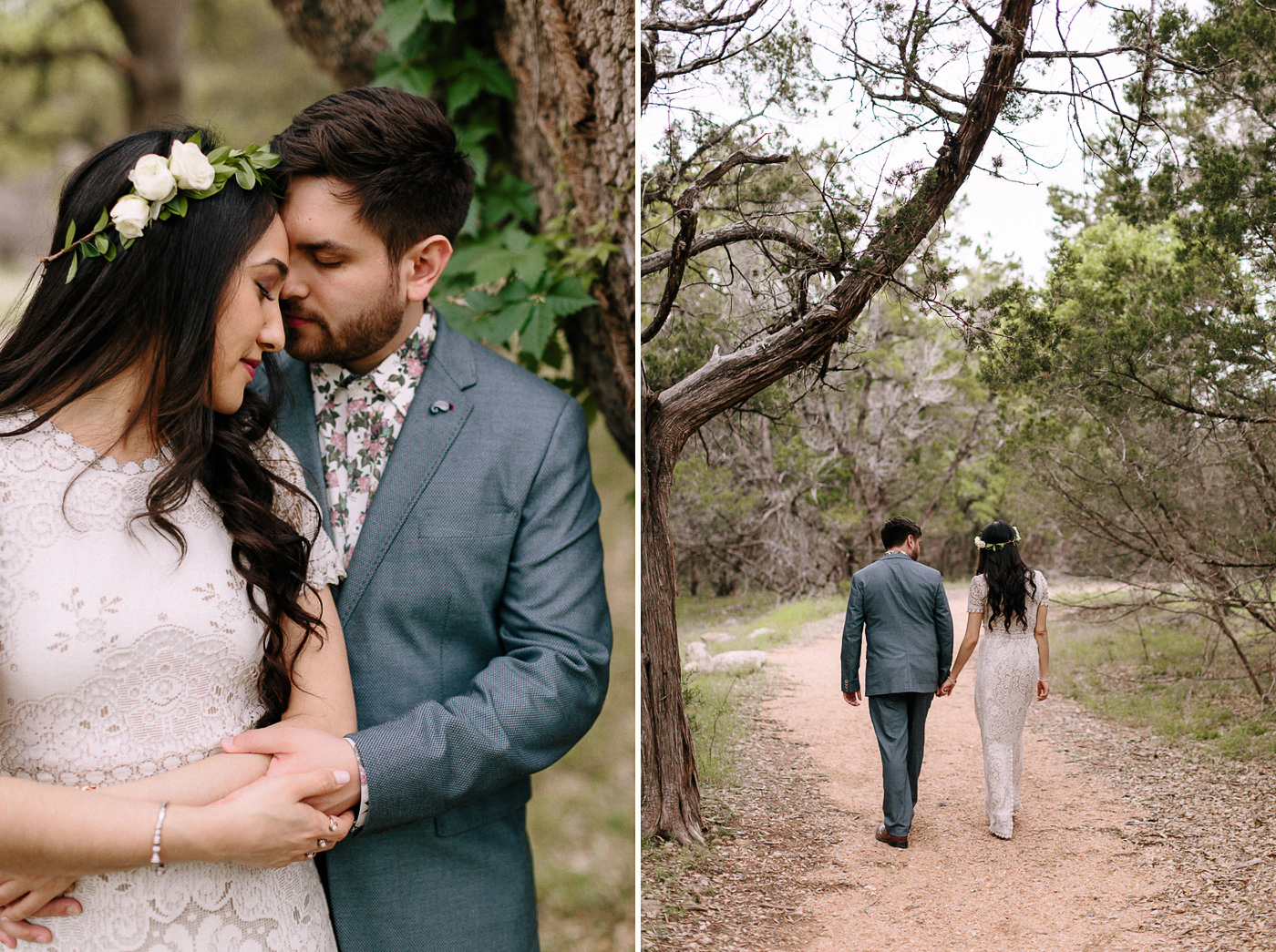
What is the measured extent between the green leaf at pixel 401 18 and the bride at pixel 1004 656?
214 centimetres

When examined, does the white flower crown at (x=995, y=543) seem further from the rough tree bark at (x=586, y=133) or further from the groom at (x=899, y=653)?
the rough tree bark at (x=586, y=133)

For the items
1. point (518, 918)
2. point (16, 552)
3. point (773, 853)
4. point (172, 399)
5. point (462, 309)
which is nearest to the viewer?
point (16, 552)

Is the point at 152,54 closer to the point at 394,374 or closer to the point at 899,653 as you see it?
the point at 394,374

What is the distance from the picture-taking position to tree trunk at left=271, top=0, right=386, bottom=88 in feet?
9.78

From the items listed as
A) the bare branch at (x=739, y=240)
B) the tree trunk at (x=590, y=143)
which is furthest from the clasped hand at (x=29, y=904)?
the tree trunk at (x=590, y=143)

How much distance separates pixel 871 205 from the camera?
4.55 ft

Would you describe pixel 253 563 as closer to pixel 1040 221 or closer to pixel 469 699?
pixel 469 699

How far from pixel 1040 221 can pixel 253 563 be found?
4.24ft

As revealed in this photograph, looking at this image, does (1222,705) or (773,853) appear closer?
(1222,705)

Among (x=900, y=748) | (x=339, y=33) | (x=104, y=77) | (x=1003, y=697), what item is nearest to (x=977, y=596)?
(x=1003, y=697)

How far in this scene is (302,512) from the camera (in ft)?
4.81

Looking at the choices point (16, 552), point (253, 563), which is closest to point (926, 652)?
point (253, 563)

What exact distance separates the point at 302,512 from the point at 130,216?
510 mm

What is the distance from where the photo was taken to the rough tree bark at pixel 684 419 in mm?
1379
